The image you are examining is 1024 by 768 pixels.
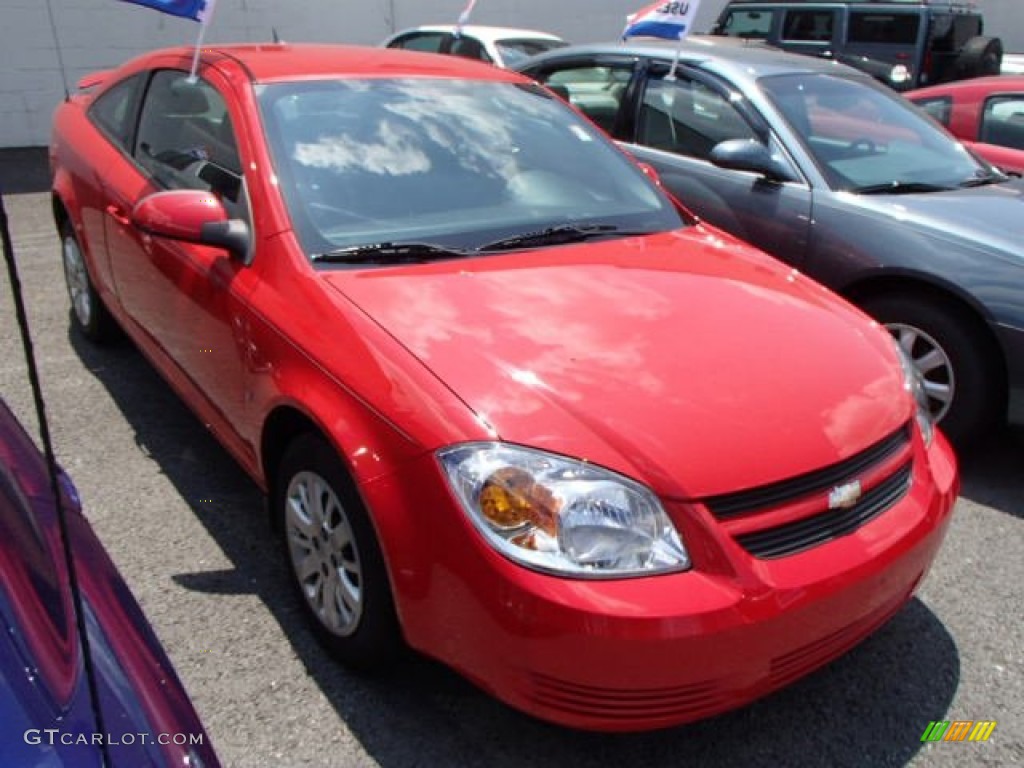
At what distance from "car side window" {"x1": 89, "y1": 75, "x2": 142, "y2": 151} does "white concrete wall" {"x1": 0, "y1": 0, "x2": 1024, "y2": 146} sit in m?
6.67

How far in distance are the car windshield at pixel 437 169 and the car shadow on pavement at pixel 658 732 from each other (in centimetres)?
117

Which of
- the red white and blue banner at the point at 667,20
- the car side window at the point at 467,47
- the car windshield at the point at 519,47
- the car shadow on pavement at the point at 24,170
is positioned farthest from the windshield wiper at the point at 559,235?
the car side window at the point at 467,47

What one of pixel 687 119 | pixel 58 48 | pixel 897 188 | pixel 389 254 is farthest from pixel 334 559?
pixel 58 48

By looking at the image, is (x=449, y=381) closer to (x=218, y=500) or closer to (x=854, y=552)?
(x=854, y=552)

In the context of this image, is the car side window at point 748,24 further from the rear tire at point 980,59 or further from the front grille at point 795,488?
the front grille at point 795,488

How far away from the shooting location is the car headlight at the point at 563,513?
1861 mm

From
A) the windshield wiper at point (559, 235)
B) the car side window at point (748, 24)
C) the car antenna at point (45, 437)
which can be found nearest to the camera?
the car antenna at point (45, 437)

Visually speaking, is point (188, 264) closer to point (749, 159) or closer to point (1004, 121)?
point (749, 159)

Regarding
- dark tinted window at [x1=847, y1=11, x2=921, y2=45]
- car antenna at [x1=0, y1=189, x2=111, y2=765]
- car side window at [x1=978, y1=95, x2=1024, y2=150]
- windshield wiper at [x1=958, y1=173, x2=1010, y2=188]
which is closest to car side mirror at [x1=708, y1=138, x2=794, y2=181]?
windshield wiper at [x1=958, y1=173, x2=1010, y2=188]

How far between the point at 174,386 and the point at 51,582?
211 centimetres

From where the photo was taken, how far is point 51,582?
1349mm

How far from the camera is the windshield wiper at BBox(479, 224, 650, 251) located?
274 centimetres

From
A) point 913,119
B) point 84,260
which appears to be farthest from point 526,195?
point 913,119

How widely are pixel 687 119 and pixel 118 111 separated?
273 centimetres
